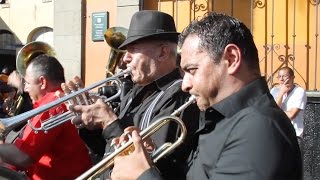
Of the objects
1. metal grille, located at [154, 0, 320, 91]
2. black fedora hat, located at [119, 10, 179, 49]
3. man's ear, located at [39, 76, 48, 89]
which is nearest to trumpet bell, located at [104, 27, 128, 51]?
metal grille, located at [154, 0, 320, 91]

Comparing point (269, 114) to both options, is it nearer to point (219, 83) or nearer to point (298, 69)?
point (219, 83)

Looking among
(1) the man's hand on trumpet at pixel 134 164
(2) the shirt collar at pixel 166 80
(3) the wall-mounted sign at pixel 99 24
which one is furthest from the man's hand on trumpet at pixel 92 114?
(3) the wall-mounted sign at pixel 99 24

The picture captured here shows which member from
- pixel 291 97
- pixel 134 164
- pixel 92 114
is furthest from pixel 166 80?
pixel 291 97

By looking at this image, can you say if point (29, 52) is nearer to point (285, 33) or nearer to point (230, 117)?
point (285, 33)

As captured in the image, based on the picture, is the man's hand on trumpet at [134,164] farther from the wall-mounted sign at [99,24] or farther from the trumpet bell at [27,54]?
the wall-mounted sign at [99,24]

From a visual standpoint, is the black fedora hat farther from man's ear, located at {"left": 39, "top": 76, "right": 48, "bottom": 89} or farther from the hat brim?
man's ear, located at {"left": 39, "top": 76, "right": 48, "bottom": 89}

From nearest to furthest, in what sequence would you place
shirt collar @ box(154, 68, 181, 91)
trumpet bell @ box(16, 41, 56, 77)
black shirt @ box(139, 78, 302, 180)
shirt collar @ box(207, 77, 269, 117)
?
black shirt @ box(139, 78, 302, 180)
shirt collar @ box(207, 77, 269, 117)
shirt collar @ box(154, 68, 181, 91)
trumpet bell @ box(16, 41, 56, 77)

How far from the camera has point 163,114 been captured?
9.12 feet

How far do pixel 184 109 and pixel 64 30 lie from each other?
596 cm

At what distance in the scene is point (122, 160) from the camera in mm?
1979

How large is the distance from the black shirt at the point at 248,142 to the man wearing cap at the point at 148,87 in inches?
33.0

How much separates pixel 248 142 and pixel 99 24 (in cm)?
651

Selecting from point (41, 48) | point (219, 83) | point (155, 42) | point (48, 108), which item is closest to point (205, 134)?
point (219, 83)

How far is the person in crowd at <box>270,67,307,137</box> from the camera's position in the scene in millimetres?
6020
